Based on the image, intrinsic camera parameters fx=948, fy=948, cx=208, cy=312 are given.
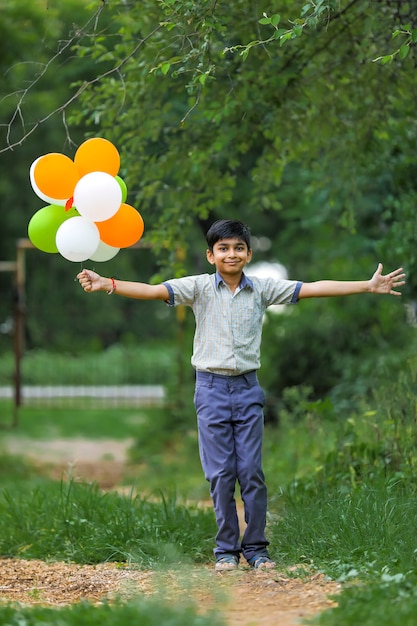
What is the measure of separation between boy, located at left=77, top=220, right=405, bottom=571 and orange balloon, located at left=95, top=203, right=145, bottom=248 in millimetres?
278

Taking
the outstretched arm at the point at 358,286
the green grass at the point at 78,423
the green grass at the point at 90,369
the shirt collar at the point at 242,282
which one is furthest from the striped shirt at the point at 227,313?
the green grass at the point at 90,369

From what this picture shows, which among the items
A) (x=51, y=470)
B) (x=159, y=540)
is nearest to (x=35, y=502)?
(x=159, y=540)

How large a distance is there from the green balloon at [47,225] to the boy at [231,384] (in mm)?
537

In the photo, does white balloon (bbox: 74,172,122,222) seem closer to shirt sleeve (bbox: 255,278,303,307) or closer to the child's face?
the child's face

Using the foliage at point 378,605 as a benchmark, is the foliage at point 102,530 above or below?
below

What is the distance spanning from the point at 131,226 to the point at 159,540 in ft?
5.43

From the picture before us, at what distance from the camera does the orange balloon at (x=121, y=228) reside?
480 centimetres

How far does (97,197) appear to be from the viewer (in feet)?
15.1

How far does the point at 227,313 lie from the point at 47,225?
3.34 feet

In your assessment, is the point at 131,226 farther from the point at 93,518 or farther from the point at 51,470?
the point at 51,470

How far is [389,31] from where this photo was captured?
642 cm

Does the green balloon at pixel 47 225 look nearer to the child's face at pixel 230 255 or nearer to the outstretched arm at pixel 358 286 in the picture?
the child's face at pixel 230 255

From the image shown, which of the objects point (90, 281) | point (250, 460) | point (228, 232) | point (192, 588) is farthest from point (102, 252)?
point (192, 588)

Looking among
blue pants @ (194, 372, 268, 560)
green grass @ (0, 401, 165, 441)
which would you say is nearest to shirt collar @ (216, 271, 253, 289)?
blue pants @ (194, 372, 268, 560)
